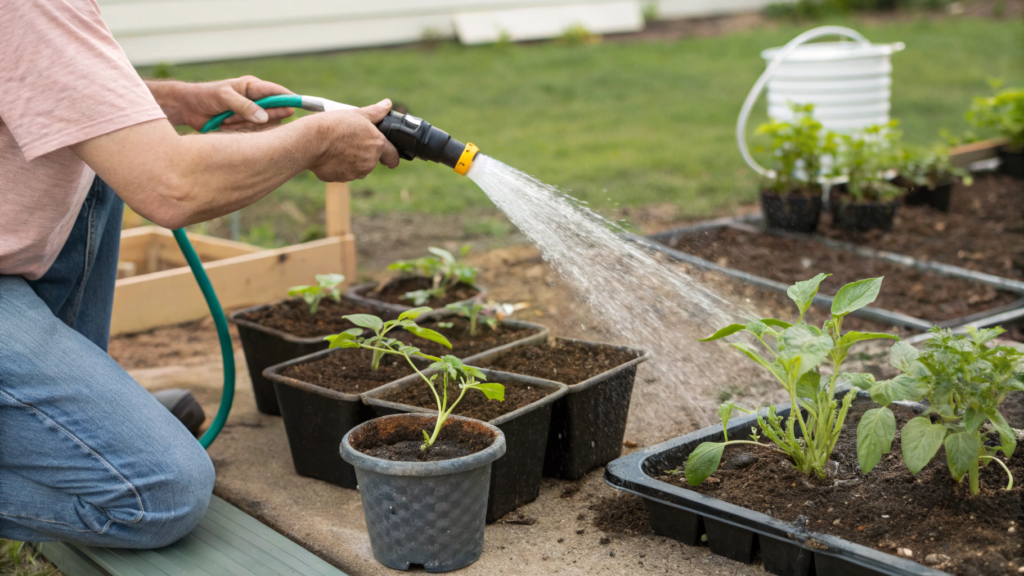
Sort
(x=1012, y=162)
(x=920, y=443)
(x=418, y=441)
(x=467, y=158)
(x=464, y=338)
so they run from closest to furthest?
1. (x=920, y=443)
2. (x=418, y=441)
3. (x=467, y=158)
4. (x=464, y=338)
5. (x=1012, y=162)

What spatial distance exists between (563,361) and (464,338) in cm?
38

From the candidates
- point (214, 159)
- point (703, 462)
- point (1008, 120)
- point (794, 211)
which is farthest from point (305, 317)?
point (1008, 120)

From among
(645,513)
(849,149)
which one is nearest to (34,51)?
(645,513)

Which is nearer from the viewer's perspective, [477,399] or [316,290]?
[477,399]

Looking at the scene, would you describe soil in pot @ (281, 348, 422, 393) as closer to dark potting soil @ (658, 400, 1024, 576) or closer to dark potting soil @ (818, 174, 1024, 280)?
dark potting soil @ (658, 400, 1024, 576)

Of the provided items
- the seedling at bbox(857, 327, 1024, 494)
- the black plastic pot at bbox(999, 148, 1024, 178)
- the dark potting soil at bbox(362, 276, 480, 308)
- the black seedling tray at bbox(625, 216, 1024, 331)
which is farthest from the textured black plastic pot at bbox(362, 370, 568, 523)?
the black plastic pot at bbox(999, 148, 1024, 178)

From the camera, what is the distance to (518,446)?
1.94m

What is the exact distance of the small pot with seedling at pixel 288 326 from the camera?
2.50m

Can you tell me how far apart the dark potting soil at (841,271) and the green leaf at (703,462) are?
5.92ft

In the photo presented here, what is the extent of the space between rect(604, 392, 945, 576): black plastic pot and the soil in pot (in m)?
0.66

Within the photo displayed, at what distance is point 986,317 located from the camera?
10.0ft

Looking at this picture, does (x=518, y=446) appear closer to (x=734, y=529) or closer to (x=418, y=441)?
(x=418, y=441)

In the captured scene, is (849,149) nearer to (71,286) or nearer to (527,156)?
(527,156)

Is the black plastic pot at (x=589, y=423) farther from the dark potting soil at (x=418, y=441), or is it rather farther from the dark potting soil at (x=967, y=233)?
the dark potting soil at (x=967, y=233)
